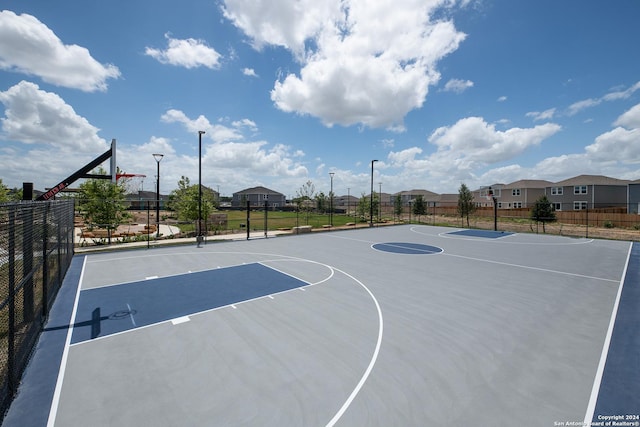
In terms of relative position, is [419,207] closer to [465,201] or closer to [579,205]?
[465,201]

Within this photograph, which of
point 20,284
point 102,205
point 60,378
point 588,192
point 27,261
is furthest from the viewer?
point 588,192

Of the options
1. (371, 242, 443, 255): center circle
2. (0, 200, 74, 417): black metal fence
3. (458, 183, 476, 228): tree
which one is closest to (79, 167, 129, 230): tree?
(0, 200, 74, 417): black metal fence

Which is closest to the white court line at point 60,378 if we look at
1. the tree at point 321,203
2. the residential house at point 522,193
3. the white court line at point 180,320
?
the white court line at point 180,320

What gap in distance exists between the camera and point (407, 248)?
1565cm

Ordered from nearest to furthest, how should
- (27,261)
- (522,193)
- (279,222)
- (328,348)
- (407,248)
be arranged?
(328,348) → (27,261) → (407,248) → (279,222) → (522,193)

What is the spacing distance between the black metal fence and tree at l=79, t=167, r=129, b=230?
9.62 metres

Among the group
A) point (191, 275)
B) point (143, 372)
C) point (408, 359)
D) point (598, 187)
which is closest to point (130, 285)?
point (191, 275)

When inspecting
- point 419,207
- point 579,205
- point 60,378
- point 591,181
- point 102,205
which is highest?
point 591,181

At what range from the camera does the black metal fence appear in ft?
12.9

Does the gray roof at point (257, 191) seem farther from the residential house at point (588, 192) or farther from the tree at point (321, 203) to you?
the residential house at point (588, 192)

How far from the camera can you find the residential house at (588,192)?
40250mm

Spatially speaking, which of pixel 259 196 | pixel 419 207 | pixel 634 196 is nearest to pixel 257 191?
pixel 259 196

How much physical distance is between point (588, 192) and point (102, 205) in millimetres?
56747

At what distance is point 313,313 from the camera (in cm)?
649
